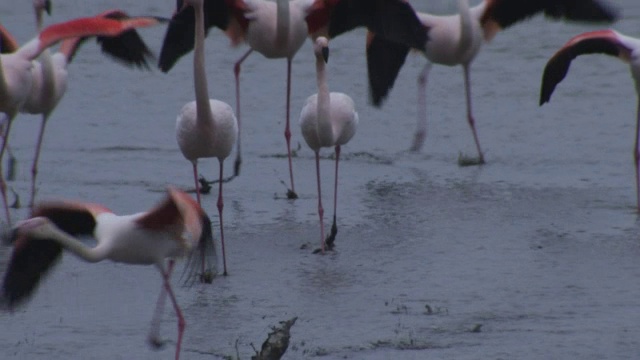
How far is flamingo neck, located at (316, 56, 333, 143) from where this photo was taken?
7422mm

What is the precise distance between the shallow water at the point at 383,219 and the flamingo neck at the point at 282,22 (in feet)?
2.79

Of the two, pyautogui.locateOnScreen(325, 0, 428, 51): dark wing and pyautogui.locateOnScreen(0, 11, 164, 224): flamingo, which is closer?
pyautogui.locateOnScreen(0, 11, 164, 224): flamingo

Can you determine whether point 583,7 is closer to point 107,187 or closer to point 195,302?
point 107,187

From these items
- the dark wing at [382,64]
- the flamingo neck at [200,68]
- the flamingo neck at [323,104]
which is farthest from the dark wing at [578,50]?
the flamingo neck at [200,68]

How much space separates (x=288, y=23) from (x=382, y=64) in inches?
38.6

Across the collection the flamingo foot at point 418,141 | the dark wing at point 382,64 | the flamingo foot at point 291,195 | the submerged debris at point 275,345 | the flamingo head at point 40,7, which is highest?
the flamingo head at point 40,7

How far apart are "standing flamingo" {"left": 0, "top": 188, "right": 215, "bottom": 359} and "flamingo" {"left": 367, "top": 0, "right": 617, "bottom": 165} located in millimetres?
3871

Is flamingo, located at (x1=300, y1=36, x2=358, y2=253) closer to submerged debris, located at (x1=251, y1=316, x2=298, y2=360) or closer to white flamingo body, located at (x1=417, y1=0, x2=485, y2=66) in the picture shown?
white flamingo body, located at (x1=417, y1=0, x2=485, y2=66)

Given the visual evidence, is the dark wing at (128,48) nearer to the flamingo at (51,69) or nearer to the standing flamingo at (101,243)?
the flamingo at (51,69)

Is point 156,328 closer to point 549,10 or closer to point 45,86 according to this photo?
point 45,86

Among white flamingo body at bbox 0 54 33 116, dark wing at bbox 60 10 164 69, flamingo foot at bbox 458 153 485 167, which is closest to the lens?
white flamingo body at bbox 0 54 33 116

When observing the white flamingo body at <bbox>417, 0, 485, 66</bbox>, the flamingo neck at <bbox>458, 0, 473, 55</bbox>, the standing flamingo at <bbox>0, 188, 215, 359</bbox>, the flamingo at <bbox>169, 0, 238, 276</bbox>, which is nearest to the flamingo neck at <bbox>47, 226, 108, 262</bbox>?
the standing flamingo at <bbox>0, 188, 215, 359</bbox>

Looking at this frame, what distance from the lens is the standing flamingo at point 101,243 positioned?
5359mm

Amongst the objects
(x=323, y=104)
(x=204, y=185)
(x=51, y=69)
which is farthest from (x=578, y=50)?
(x=51, y=69)
